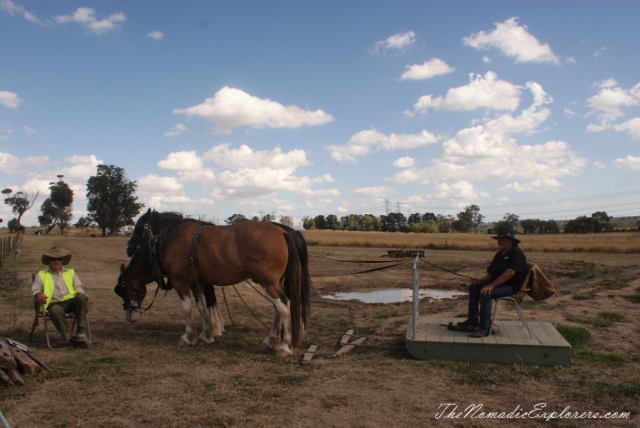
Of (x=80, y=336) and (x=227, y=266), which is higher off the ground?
(x=227, y=266)

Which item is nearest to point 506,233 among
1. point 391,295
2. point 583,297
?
point 583,297

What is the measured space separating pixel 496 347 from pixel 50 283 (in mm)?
6280

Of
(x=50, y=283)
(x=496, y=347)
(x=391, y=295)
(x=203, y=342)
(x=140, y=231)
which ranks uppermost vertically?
(x=140, y=231)

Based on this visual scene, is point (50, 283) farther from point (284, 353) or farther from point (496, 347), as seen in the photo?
point (496, 347)

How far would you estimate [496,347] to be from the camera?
17.5 ft

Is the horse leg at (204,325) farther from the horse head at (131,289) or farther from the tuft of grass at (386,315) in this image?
the tuft of grass at (386,315)

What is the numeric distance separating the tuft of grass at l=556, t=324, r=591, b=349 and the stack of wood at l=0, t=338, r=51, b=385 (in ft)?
22.7

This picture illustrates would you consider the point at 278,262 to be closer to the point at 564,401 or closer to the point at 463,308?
the point at 564,401

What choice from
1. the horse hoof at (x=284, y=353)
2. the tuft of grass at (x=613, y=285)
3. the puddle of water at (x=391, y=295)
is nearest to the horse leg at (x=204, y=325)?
the horse hoof at (x=284, y=353)

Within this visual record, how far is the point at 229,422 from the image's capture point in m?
3.83

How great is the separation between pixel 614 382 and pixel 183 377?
15.7 ft

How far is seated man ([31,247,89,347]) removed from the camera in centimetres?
625

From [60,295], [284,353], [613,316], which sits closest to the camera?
[284,353]

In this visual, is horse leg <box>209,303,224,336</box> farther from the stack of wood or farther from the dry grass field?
the stack of wood
